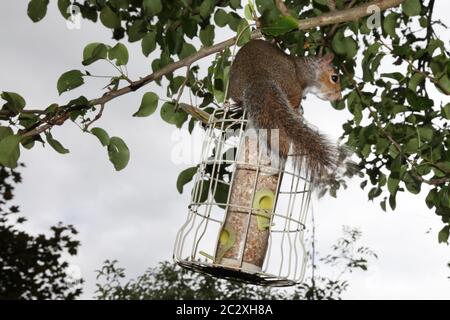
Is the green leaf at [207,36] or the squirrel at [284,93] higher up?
the green leaf at [207,36]

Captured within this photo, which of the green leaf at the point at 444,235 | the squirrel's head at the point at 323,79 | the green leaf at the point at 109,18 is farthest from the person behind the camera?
the green leaf at the point at 444,235

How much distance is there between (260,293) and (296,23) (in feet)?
12.5

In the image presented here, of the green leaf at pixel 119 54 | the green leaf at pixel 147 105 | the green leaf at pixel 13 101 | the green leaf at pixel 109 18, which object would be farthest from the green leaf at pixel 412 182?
the green leaf at pixel 13 101

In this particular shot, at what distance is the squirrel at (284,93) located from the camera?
1562 millimetres

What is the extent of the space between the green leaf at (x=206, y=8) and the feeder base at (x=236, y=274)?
0.90 meters

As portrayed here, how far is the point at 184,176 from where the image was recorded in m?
2.02

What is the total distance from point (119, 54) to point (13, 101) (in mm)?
353

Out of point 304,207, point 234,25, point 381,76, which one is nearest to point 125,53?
point 234,25

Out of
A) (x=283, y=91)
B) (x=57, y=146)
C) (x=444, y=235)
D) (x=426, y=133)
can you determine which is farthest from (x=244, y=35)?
(x=444, y=235)

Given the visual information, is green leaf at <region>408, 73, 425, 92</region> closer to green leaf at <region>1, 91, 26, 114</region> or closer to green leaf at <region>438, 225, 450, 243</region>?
green leaf at <region>438, 225, 450, 243</region>

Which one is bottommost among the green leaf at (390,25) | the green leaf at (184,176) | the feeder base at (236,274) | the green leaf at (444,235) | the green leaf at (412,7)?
the feeder base at (236,274)

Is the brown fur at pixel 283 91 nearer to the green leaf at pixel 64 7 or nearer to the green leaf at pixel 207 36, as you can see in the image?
the green leaf at pixel 207 36

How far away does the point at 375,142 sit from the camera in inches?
105

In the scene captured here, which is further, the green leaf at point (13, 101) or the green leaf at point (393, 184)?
the green leaf at point (393, 184)
